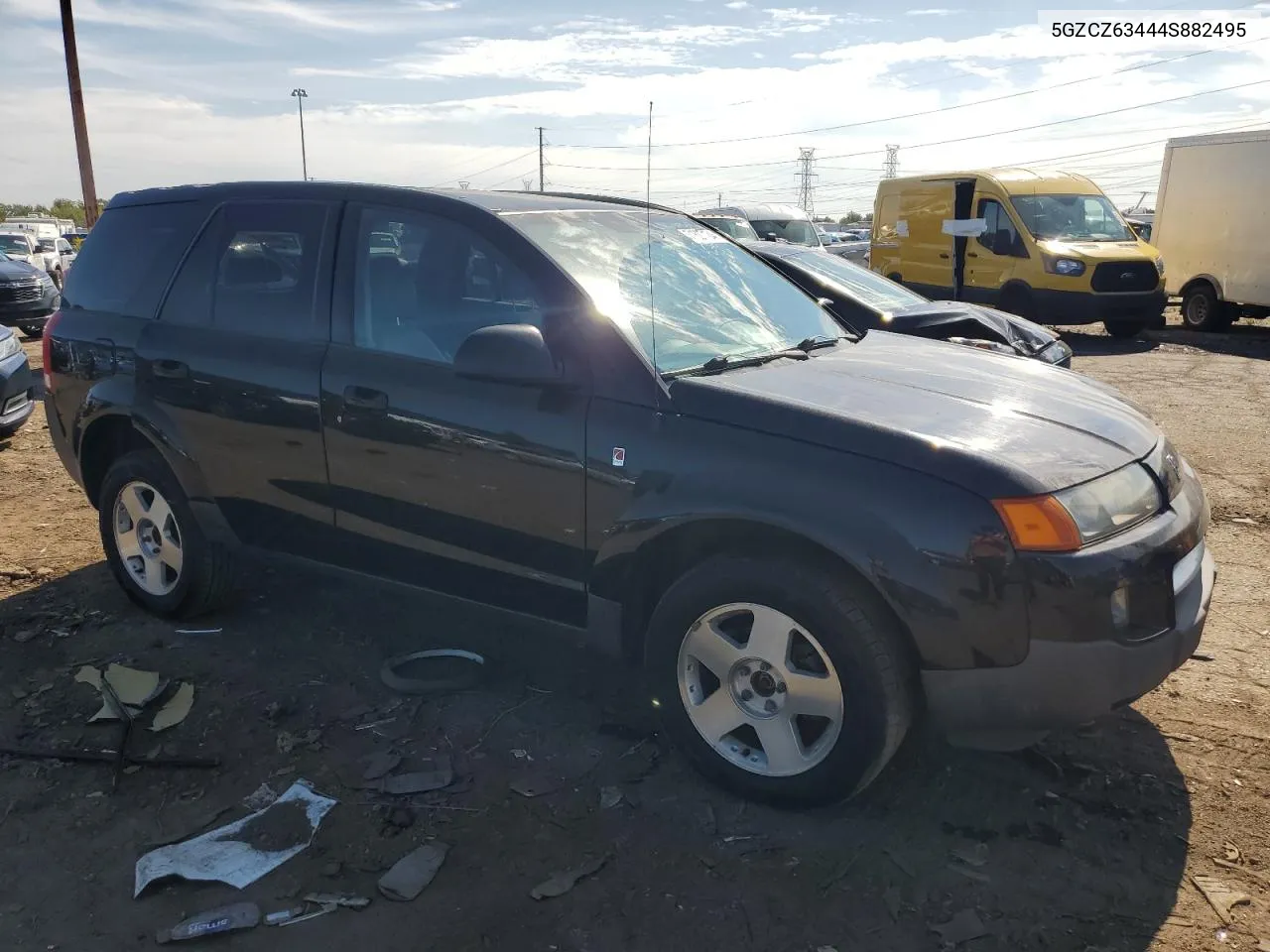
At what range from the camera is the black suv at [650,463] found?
2656 millimetres

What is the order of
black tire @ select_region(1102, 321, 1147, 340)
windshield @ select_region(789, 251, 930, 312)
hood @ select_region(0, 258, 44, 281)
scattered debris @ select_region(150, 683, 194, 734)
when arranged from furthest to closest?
black tire @ select_region(1102, 321, 1147, 340) → hood @ select_region(0, 258, 44, 281) → windshield @ select_region(789, 251, 930, 312) → scattered debris @ select_region(150, 683, 194, 734)

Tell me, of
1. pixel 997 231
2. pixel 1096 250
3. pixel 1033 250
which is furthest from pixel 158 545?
pixel 1096 250

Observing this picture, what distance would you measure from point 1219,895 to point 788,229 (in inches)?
709

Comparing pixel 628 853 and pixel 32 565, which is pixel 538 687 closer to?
pixel 628 853

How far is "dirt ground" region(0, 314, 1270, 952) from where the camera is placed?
259cm

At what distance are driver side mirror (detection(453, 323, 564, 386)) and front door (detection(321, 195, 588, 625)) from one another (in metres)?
0.09

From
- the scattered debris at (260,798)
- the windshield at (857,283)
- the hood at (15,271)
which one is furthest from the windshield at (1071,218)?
the hood at (15,271)

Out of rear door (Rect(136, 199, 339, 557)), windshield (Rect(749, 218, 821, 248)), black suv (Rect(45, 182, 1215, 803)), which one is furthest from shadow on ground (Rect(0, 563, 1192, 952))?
windshield (Rect(749, 218, 821, 248))

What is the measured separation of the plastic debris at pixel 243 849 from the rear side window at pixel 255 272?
5.72 ft

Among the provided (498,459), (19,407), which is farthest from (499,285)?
(19,407)

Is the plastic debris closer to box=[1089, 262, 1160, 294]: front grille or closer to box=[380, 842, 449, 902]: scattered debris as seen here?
box=[380, 842, 449, 902]: scattered debris

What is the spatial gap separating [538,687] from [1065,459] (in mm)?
2103

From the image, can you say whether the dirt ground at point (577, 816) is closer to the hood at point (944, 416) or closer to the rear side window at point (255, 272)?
the hood at point (944, 416)

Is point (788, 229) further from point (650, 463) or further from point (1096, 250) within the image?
point (650, 463)
